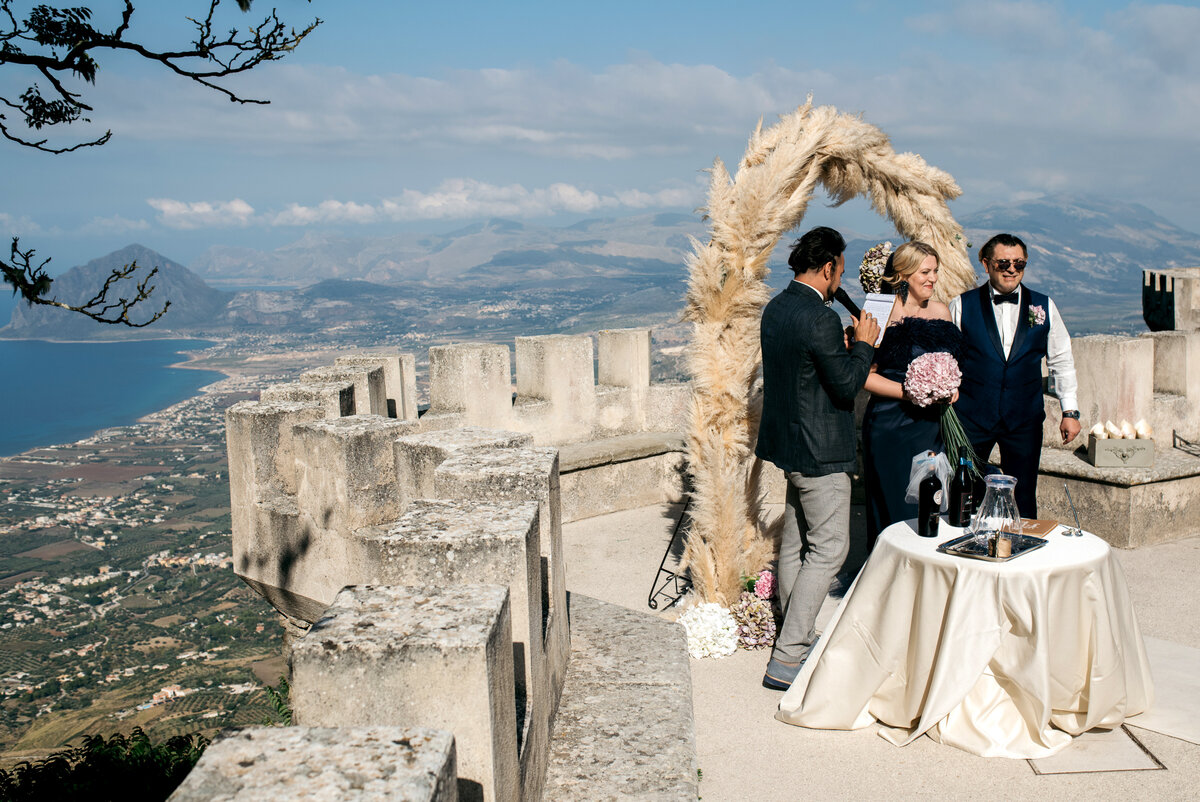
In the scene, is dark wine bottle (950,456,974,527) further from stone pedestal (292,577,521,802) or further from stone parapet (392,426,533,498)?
stone pedestal (292,577,521,802)

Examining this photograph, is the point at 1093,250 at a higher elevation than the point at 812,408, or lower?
higher

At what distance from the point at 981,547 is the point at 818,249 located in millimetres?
1434

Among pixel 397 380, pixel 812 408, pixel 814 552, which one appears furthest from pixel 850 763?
pixel 397 380

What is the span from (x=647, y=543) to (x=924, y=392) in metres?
2.88

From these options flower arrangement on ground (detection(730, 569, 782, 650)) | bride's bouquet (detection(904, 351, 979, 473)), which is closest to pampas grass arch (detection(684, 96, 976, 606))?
flower arrangement on ground (detection(730, 569, 782, 650))

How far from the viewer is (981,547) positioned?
3.49 meters

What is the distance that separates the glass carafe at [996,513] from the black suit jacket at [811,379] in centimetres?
60

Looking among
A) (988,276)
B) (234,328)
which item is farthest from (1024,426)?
(234,328)

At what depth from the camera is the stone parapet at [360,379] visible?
5.65 meters

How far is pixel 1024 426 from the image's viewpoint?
15.0 ft

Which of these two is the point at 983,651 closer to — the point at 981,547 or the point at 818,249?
the point at 981,547

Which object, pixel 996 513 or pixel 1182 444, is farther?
pixel 1182 444

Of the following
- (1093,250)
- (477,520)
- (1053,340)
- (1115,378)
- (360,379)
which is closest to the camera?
(477,520)

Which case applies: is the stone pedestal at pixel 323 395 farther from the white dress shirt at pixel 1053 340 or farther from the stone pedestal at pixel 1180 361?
the stone pedestal at pixel 1180 361
